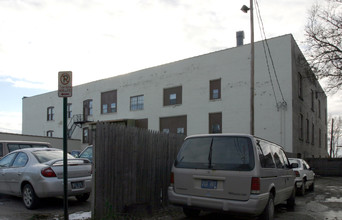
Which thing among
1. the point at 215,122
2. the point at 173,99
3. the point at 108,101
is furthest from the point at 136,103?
the point at 215,122

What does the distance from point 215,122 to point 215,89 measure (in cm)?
293

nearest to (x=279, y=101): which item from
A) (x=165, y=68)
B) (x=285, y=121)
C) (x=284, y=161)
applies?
(x=285, y=121)

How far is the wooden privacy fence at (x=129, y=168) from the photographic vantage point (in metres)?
6.42

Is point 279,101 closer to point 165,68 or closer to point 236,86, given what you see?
point 236,86

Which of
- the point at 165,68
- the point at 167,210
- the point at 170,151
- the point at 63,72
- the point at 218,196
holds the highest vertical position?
the point at 165,68

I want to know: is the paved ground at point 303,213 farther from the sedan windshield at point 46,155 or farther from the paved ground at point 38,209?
the sedan windshield at point 46,155

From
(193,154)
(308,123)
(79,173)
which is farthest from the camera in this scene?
(308,123)

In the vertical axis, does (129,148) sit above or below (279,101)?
below

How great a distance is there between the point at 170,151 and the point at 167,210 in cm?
152

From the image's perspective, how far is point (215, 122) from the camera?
28109 millimetres

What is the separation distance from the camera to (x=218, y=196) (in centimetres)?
606

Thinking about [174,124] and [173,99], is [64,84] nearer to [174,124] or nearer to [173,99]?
[174,124]

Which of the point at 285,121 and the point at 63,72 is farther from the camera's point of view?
the point at 285,121

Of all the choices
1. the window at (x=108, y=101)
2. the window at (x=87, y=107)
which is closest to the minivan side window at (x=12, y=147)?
the window at (x=108, y=101)
